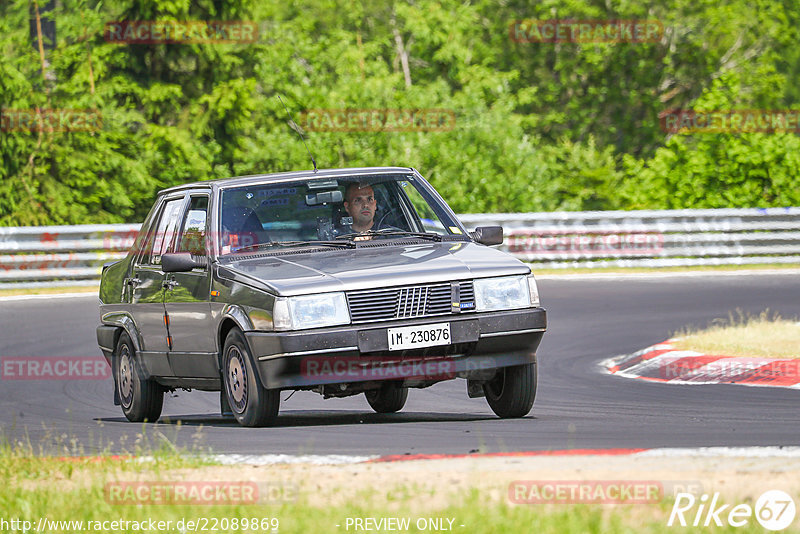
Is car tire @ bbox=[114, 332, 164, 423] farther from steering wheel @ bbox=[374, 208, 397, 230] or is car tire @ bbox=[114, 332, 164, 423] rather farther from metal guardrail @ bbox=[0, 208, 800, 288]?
metal guardrail @ bbox=[0, 208, 800, 288]

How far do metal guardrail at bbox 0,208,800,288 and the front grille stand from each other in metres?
14.9

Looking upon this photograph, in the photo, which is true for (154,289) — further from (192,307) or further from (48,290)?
(48,290)

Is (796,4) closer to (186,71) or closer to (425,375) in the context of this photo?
(186,71)

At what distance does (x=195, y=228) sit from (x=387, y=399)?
2003mm

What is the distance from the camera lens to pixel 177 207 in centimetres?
1038

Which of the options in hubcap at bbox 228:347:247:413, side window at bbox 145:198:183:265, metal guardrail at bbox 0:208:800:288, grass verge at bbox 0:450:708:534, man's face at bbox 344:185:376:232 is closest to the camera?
grass verge at bbox 0:450:708:534

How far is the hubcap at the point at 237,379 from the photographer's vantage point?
873cm

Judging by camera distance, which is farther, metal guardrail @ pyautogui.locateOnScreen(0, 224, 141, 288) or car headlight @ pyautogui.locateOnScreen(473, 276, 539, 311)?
metal guardrail @ pyautogui.locateOnScreen(0, 224, 141, 288)

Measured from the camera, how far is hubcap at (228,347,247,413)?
873 cm

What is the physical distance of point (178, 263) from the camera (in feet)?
30.4

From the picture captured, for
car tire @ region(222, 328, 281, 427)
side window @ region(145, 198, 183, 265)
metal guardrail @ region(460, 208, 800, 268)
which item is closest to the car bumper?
car tire @ region(222, 328, 281, 427)

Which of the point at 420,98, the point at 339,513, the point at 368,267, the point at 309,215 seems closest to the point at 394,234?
the point at 309,215

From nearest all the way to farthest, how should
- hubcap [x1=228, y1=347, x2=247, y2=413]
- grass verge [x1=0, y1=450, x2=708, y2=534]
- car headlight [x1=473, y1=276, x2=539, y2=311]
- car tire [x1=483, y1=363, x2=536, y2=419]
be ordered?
grass verge [x1=0, y1=450, x2=708, y2=534], car headlight [x1=473, y1=276, x2=539, y2=311], hubcap [x1=228, y1=347, x2=247, y2=413], car tire [x1=483, y1=363, x2=536, y2=419]

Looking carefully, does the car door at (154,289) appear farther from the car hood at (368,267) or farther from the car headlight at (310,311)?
the car headlight at (310,311)
